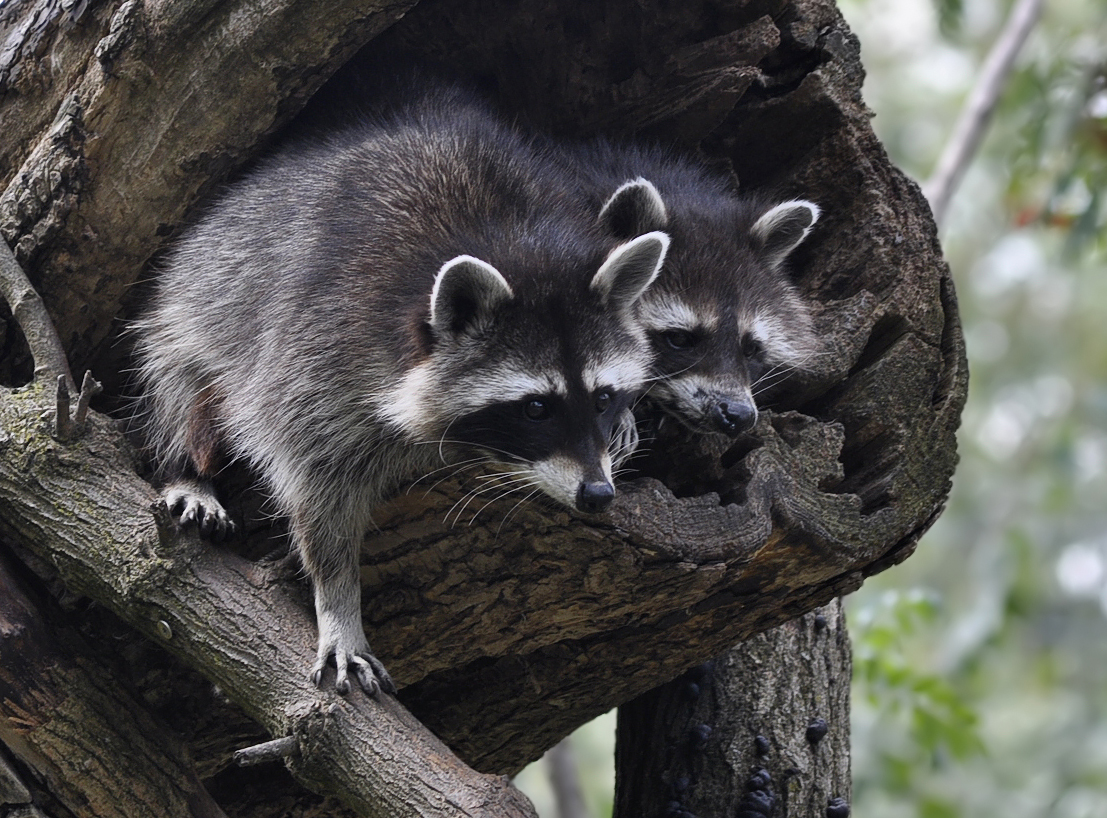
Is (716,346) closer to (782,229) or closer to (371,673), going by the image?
(782,229)

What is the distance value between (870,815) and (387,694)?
5.78 metres

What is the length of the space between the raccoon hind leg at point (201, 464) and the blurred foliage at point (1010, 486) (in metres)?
2.34

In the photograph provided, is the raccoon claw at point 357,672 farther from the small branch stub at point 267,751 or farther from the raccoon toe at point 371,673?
the small branch stub at point 267,751

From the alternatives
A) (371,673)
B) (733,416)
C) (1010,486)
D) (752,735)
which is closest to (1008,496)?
(1010,486)

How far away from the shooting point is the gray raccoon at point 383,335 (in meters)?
3.00

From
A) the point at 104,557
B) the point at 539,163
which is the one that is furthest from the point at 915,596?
the point at 104,557

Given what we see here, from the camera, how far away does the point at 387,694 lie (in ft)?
9.56

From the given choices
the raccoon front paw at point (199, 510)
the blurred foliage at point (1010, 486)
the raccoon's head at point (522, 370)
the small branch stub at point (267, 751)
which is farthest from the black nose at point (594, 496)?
the blurred foliage at point (1010, 486)

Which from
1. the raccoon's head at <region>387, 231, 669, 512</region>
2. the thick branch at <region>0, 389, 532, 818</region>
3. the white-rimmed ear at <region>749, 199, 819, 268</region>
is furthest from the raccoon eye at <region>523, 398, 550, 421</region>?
the white-rimmed ear at <region>749, 199, 819, 268</region>

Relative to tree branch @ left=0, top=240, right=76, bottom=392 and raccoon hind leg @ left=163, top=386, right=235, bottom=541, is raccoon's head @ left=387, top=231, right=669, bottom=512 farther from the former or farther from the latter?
tree branch @ left=0, top=240, right=76, bottom=392

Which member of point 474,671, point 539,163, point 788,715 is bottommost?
point 474,671

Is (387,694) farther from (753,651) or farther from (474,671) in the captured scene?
(753,651)

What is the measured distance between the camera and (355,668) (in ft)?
9.45

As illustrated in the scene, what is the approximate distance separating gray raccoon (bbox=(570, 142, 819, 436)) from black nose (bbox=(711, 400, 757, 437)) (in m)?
0.12
